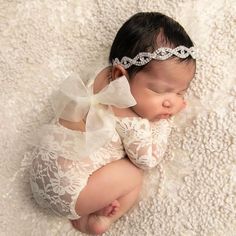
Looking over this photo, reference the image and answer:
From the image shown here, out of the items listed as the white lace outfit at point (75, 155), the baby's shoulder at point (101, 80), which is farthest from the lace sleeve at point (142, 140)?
the baby's shoulder at point (101, 80)

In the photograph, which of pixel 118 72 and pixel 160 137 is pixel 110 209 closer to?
pixel 160 137

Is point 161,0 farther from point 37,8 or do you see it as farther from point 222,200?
point 222,200

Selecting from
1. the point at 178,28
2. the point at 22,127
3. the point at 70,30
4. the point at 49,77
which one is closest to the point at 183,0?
the point at 178,28

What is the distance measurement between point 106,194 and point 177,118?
0.93 ft

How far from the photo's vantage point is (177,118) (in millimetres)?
1401

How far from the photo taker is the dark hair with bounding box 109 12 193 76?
4.23ft

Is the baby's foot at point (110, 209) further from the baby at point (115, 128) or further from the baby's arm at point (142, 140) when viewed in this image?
the baby's arm at point (142, 140)

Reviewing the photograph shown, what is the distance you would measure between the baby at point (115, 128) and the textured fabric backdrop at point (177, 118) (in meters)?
0.06

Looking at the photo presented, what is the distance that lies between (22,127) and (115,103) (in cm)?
28

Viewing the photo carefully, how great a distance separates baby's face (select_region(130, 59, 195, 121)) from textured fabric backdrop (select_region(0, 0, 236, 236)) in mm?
85

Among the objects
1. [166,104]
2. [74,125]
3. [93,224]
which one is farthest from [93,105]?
[93,224]

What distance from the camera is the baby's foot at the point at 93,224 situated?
131 cm

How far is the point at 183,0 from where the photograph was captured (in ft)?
4.88

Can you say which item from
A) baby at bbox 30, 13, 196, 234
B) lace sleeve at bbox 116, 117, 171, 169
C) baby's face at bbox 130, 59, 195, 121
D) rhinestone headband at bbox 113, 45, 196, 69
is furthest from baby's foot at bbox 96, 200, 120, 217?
rhinestone headband at bbox 113, 45, 196, 69
